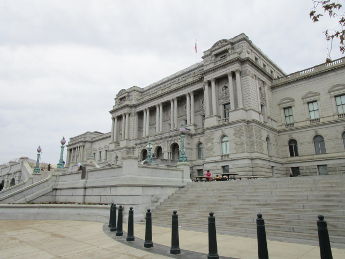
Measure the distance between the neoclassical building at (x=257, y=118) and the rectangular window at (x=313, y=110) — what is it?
0.12 meters

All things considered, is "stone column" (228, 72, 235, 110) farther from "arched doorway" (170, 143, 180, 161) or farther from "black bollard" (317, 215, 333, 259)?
"black bollard" (317, 215, 333, 259)

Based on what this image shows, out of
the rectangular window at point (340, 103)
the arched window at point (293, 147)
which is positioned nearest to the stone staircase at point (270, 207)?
the arched window at point (293, 147)

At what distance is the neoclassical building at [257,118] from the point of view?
31.0 meters

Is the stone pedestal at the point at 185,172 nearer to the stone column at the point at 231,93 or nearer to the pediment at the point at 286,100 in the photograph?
the stone column at the point at 231,93

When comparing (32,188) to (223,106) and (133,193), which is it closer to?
(133,193)

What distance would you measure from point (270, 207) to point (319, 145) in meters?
25.1

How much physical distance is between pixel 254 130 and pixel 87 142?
53.2m

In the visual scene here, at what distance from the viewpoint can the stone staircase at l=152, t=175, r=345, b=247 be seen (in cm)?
925

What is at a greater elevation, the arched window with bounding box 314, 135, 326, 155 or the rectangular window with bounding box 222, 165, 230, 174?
the arched window with bounding box 314, 135, 326, 155

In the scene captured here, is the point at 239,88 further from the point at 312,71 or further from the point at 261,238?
the point at 261,238

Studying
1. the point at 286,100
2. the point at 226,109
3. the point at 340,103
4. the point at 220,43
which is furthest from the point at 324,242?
the point at 220,43

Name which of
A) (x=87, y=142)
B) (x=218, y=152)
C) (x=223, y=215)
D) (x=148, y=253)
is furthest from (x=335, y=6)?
(x=87, y=142)

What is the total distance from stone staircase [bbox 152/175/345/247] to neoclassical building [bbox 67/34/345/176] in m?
14.9

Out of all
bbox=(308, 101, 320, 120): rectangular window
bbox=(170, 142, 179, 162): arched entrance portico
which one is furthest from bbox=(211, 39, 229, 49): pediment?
bbox=(170, 142, 179, 162): arched entrance portico
